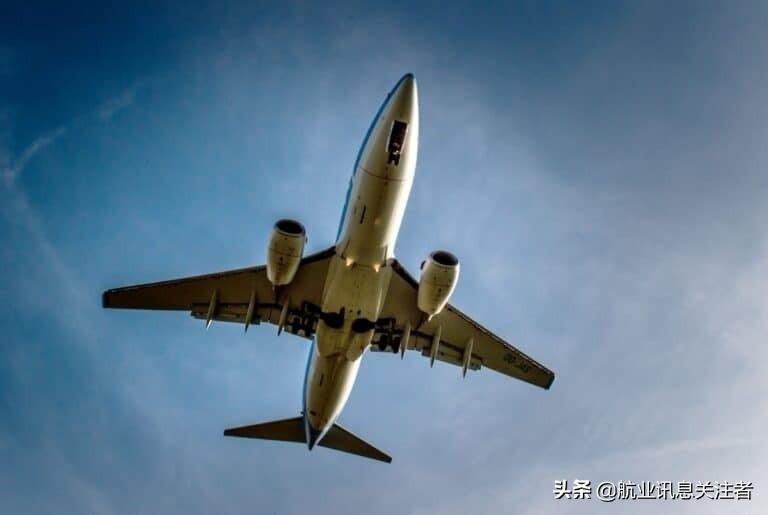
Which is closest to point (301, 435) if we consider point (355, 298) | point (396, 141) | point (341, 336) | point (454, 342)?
point (341, 336)

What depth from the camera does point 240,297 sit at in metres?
27.6

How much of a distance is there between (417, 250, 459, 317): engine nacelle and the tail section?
983cm

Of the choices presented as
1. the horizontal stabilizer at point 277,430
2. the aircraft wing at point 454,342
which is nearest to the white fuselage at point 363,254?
the horizontal stabilizer at point 277,430

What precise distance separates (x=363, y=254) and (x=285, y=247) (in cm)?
262

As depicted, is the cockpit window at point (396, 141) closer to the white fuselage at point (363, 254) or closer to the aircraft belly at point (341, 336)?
the white fuselage at point (363, 254)

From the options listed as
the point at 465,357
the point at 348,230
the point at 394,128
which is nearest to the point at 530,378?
the point at 465,357

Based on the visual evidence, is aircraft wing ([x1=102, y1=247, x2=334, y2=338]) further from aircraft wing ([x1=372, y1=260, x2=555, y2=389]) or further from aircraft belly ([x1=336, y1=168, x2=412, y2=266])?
aircraft wing ([x1=372, y1=260, x2=555, y2=389])

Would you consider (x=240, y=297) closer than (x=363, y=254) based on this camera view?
No

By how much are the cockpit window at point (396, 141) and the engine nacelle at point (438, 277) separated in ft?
13.3

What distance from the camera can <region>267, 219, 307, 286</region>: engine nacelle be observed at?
2255 centimetres

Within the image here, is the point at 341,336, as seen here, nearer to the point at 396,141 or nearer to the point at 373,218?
the point at 373,218

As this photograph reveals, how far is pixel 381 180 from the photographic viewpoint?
21.2 m

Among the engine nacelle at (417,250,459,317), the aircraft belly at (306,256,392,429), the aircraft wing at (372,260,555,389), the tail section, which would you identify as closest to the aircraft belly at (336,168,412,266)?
the aircraft belly at (306,256,392,429)

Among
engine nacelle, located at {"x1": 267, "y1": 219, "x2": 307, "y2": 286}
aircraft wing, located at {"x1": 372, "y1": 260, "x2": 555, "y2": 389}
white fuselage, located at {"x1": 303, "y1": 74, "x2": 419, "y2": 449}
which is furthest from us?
aircraft wing, located at {"x1": 372, "y1": 260, "x2": 555, "y2": 389}
